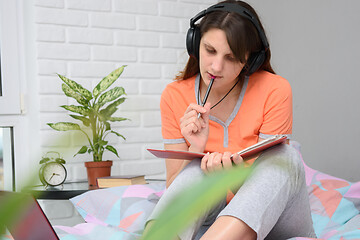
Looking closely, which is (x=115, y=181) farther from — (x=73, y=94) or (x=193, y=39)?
(x=193, y=39)

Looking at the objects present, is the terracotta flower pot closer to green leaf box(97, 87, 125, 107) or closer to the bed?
green leaf box(97, 87, 125, 107)

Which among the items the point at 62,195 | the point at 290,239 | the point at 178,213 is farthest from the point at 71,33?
the point at 178,213

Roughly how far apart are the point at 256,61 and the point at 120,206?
2.16ft

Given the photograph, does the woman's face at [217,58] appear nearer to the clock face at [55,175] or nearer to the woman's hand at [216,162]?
the woman's hand at [216,162]

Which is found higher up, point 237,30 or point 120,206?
point 237,30

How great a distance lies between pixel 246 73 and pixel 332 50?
A: 0.62 m

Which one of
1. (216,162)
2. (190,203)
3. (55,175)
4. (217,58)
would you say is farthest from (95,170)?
(190,203)

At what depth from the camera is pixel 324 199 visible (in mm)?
1427

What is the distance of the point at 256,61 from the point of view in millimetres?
1214

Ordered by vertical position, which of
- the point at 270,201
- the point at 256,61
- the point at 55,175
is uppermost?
the point at 256,61

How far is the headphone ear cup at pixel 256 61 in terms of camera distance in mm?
1202

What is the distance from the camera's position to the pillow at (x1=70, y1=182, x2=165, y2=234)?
4.51 feet

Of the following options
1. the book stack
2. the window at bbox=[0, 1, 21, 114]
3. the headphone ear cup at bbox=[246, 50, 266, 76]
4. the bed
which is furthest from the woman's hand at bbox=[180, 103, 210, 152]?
the window at bbox=[0, 1, 21, 114]

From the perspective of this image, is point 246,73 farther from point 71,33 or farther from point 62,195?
point 71,33
